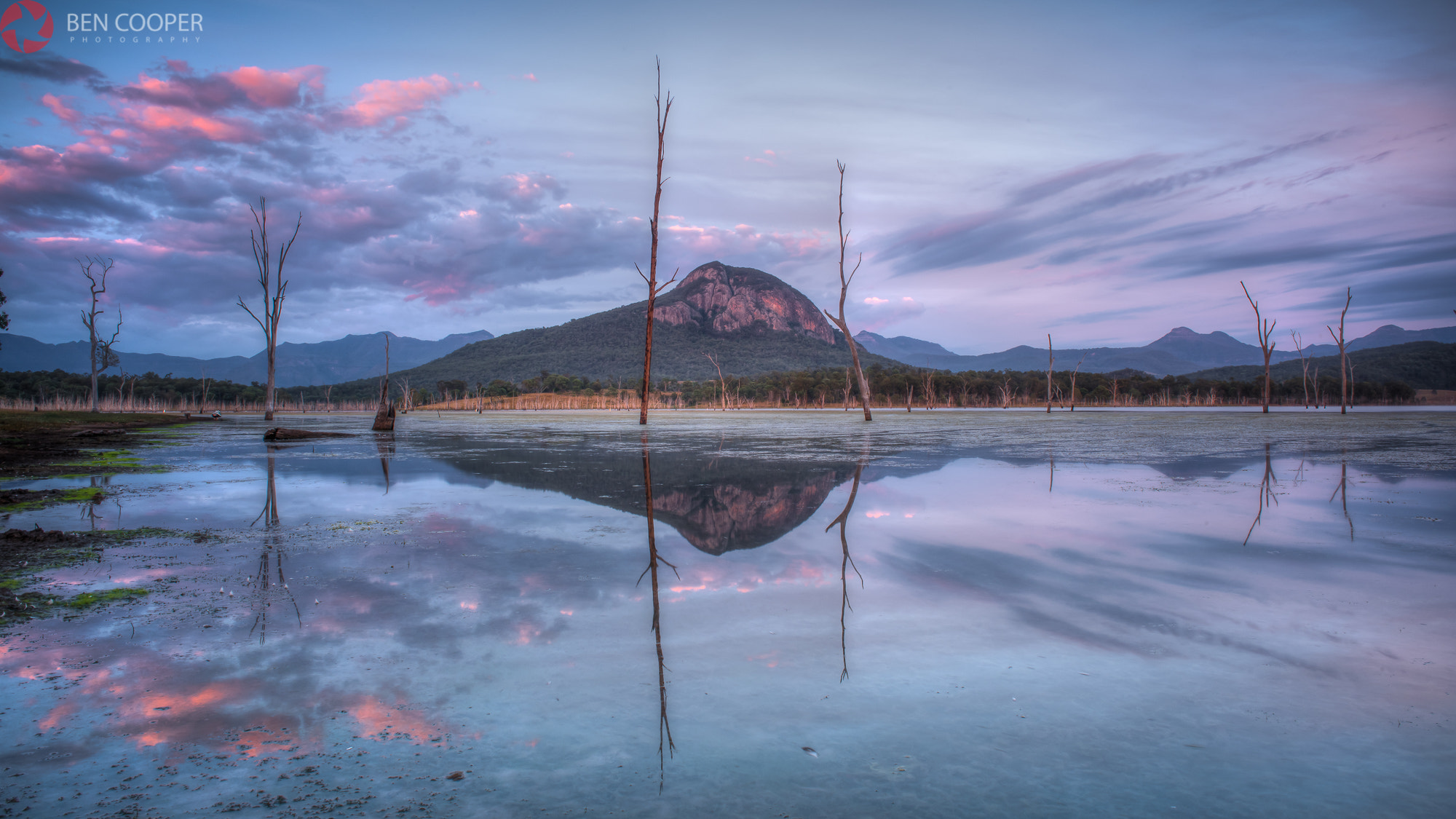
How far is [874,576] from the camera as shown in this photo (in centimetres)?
420

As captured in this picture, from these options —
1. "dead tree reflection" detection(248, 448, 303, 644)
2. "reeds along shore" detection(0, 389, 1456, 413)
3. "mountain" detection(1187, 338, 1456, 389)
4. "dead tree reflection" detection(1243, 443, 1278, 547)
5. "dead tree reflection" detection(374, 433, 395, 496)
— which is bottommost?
"dead tree reflection" detection(374, 433, 395, 496)

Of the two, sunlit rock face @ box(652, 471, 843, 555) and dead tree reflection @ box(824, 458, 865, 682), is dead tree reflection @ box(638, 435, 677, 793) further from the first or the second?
dead tree reflection @ box(824, 458, 865, 682)

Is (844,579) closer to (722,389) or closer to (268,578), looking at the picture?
(268,578)

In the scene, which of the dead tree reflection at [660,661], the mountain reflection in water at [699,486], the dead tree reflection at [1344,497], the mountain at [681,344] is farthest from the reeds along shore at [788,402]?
the dead tree reflection at [660,661]

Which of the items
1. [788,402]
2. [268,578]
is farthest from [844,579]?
[788,402]

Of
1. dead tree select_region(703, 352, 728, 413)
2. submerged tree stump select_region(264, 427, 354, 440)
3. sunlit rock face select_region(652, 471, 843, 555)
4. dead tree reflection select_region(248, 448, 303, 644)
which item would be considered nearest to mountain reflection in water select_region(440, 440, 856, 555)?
sunlit rock face select_region(652, 471, 843, 555)

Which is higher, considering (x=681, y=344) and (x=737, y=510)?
(x=681, y=344)

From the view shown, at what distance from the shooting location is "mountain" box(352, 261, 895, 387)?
410 ft

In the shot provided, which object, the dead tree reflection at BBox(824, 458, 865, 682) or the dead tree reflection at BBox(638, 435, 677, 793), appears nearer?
the dead tree reflection at BBox(638, 435, 677, 793)

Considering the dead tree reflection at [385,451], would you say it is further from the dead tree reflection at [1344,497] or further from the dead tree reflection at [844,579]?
the dead tree reflection at [1344,497]

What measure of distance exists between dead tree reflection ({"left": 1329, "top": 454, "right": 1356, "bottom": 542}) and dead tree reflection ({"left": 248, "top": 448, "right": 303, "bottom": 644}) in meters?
7.41

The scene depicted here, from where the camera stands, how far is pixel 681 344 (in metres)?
149

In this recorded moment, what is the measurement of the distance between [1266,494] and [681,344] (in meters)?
143

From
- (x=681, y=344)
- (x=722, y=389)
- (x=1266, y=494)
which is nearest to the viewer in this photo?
(x=1266, y=494)
